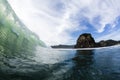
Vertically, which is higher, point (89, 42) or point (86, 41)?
point (86, 41)

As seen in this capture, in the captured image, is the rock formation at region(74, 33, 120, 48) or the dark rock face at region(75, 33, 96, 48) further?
the dark rock face at region(75, 33, 96, 48)

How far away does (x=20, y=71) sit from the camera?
14.2 m

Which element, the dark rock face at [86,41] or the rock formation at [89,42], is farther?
the dark rock face at [86,41]

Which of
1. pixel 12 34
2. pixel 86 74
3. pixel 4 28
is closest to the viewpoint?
pixel 86 74

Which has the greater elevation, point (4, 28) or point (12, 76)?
point (4, 28)

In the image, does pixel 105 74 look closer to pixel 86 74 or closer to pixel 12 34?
pixel 86 74

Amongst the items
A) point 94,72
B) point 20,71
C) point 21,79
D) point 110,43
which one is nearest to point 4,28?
point 20,71

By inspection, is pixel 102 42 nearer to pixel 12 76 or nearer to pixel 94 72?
pixel 94 72

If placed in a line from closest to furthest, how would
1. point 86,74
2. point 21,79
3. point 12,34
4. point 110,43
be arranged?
1. point 21,79
2. point 86,74
3. point 12,34
4. point 110,43

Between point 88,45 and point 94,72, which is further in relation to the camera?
point 88,45

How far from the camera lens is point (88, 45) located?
69.0 meters

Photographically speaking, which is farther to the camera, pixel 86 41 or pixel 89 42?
pixel 86 41

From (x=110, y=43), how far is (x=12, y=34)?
171 feet

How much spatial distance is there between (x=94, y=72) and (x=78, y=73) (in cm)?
170
